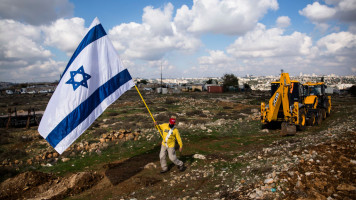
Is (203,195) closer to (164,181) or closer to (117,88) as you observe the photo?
(164,181)

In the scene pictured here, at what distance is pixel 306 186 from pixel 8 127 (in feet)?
66.5

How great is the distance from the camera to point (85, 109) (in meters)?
5.47

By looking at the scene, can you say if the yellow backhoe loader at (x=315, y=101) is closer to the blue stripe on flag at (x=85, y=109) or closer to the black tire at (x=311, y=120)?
the black tire at (x=311, y=120)

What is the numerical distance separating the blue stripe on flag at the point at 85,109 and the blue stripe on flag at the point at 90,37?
98 cm

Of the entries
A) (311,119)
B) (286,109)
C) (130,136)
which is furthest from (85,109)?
(311,119)

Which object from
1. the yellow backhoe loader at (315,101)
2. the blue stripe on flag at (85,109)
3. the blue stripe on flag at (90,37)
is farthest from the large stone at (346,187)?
the yellow backhoe loader at (315,101)

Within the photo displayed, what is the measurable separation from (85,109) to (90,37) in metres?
1.95

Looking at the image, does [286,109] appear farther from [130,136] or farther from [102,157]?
[102,157]

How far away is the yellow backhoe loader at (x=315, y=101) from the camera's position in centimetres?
1493

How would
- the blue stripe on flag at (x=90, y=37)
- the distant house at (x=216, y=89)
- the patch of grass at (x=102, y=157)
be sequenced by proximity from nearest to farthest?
the blue stripe on flag at (x=90, y=37)
the patch of grass at (x=102, y=157)
the distant house at (x=216, y=89)

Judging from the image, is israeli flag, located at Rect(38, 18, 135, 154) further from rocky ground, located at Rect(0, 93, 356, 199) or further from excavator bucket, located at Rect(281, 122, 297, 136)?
excavator bucket, located at Rect(281, 122, 297, 136)

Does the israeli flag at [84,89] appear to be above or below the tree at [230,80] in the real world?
below

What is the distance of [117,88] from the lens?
20.1ft

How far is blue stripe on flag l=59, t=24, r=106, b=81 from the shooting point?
223 inches
